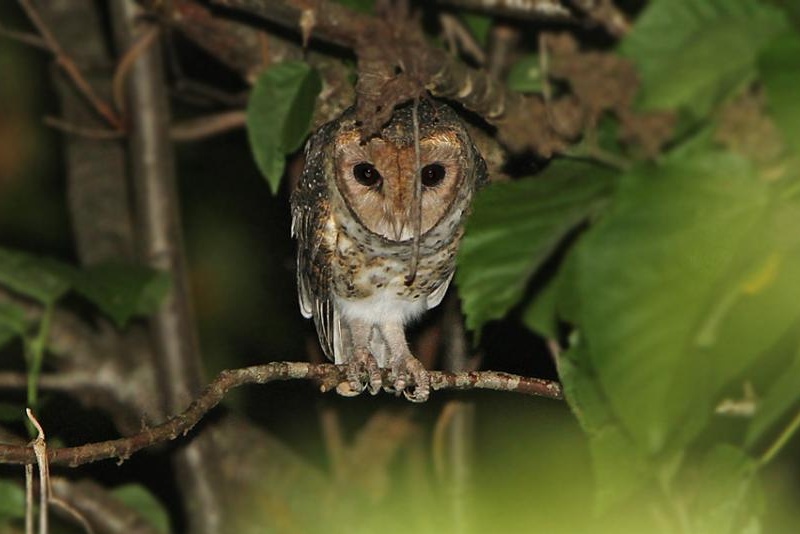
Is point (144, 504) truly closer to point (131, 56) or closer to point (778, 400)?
point (131, 56)

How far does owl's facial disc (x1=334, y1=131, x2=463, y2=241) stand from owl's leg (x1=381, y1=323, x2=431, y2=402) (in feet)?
1.86

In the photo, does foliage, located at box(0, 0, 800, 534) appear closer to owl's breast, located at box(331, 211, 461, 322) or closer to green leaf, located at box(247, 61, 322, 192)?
green leaf, located at box(247, 61, 322, 192)

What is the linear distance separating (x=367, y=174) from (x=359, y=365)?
0.72 m

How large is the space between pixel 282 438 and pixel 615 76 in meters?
2.68

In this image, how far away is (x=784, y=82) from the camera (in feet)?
5.82

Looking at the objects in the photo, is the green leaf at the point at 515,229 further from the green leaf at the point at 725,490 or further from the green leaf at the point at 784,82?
the green leaf at the point at 725,490

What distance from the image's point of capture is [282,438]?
4398mm

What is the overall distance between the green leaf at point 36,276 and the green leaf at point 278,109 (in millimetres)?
999

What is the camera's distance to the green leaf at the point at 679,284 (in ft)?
5.44

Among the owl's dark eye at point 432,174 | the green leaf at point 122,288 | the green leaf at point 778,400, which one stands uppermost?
the green leaf at point 122,288

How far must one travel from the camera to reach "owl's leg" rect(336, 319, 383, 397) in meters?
2.10

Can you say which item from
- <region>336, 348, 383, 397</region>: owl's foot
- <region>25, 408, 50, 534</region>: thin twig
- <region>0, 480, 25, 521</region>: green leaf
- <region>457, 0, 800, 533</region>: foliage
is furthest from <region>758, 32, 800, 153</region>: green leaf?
<region>0, 480, 25, 521</region>: green leaf

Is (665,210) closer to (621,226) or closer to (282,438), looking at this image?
(621,226)

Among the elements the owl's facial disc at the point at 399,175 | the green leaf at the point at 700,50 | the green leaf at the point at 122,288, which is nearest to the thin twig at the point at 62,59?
the green leaf at the point at 122,288
